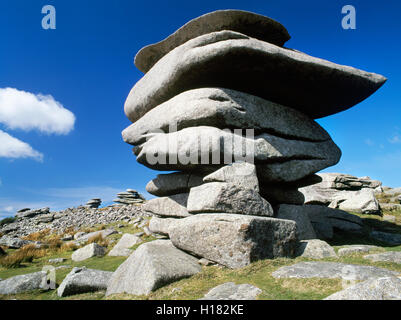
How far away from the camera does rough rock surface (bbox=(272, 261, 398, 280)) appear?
173 inches

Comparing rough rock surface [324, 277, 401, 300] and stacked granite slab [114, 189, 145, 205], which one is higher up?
rough rock surface [324, 277, 401, 300]

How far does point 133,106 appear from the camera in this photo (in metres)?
11.1

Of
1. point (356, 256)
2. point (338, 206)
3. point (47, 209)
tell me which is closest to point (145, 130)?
point (356, 256)

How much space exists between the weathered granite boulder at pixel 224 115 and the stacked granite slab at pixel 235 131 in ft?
0.13

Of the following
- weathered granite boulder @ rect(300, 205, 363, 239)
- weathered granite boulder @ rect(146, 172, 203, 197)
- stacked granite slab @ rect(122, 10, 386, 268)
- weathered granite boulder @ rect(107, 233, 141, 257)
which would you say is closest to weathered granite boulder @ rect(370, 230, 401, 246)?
weathered granite boulder @ rect(300, 205, 363, 239)

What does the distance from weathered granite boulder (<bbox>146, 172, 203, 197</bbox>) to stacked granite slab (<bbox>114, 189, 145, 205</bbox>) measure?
1381 inches

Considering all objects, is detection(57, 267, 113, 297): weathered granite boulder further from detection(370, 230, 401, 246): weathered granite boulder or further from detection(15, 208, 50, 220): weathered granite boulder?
detection(15, 208, 50, 220): weathered granite boulder

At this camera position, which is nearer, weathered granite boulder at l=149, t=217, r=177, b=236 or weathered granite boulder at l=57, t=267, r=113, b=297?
weathered granite boulder at l=57, t=267, r=113, b=297

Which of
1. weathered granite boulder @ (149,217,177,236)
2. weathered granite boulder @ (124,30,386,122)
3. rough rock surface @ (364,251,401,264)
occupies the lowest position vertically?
rough rock surface @ (364,251,401,264)

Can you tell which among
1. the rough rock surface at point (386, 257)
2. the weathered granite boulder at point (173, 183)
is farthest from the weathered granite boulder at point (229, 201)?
the rough rock surface at point (386, 257)

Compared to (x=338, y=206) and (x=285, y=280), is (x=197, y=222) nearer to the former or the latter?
(x=285, y=280)

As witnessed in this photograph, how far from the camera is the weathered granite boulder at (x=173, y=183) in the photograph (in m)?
9.05

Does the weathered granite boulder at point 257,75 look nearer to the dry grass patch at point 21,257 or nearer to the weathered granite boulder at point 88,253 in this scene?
the weathered granite boulder at point 88,253

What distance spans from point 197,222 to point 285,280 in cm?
258
